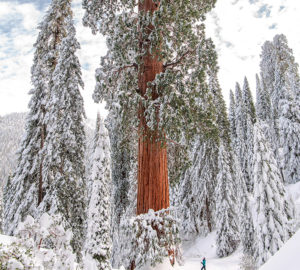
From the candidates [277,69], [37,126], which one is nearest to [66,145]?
[37,126]

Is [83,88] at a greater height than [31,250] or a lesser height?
greater

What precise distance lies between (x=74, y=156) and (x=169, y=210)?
11.2m

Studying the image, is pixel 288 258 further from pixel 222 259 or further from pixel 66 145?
pixel 222 259

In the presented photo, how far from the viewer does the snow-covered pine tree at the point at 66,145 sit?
1402 cm

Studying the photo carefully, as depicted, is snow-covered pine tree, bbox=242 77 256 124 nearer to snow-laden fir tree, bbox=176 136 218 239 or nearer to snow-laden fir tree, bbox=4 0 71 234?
snow-laden fir tree, bbox=176 136 218 239

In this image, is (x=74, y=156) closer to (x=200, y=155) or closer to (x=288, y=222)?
(x=288, y=222)

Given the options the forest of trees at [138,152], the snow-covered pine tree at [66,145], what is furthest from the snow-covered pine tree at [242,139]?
the snow-covered pine tree at [66,145]

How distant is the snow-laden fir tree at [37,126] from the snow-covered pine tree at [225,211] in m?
17.8

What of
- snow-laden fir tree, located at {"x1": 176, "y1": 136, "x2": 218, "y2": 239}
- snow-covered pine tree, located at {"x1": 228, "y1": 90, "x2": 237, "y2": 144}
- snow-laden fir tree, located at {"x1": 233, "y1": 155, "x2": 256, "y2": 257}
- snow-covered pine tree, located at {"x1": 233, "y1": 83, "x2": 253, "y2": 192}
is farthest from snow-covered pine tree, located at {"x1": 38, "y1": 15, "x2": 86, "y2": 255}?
snow-covered pine tree, located at {"x1": 228, "y1": 90, "x2": 237, "y2": 144}

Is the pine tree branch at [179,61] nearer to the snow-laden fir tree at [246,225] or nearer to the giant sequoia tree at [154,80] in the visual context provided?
the giant sequoia tree at [154,80]

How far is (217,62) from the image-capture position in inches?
241

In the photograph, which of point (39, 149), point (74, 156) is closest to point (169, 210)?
point (74, 156)

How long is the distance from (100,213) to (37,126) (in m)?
7.51

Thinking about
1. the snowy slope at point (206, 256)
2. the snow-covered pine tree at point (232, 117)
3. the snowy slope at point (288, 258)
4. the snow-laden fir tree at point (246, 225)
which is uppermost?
the snow-covered pine tree at point (232, 117)
